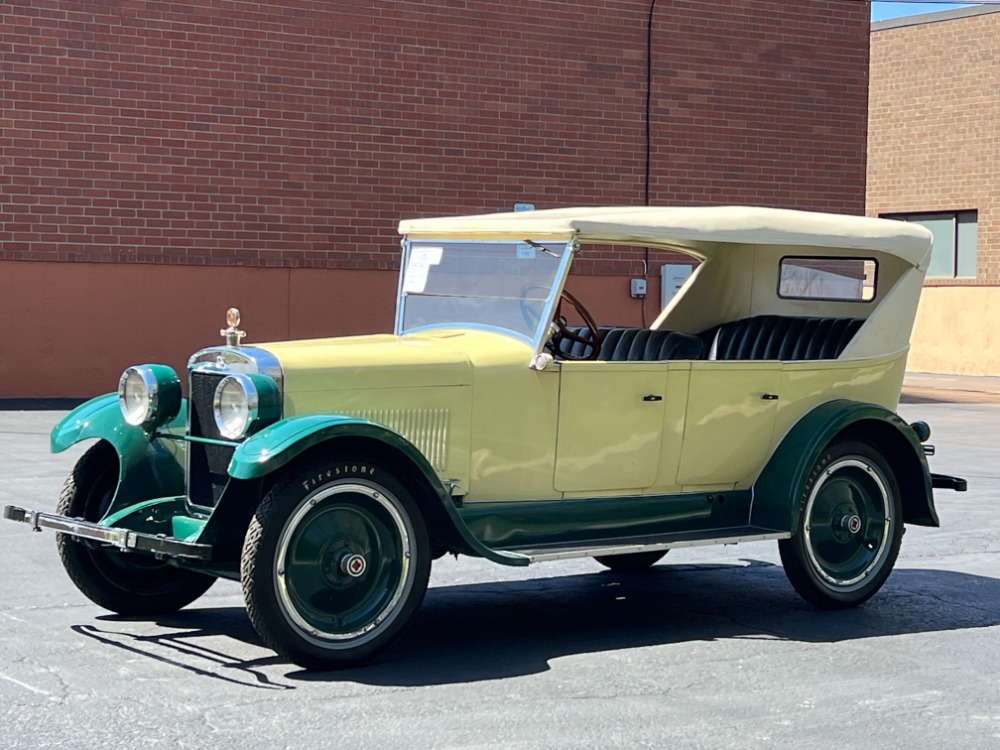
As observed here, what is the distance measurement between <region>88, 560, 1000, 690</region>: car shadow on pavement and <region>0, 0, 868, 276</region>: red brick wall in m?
11.5

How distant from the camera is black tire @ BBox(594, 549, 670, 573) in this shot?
8180mm

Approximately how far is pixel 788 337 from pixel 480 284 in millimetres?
1825

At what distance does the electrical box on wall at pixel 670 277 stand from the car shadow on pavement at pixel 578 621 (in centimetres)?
1284

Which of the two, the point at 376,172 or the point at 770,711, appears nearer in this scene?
the point at 770,711

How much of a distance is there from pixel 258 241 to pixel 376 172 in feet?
6.05

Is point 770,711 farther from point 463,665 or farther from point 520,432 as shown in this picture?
point 520,432

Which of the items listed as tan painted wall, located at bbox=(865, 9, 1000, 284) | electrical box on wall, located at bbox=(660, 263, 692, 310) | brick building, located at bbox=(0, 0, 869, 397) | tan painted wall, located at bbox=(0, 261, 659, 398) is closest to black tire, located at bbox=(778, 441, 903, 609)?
tan painted wall, located at bbox=(0, 261, 659, 398)

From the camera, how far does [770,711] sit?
210 inches

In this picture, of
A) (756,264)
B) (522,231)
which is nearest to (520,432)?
(522,231)

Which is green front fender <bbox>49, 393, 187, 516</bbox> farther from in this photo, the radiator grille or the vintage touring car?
the radiator grille

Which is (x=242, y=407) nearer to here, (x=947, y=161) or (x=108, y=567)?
(x=108, y=567)

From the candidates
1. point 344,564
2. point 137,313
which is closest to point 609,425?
point 344,564

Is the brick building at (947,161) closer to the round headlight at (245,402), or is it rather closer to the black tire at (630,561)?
the black tire at (630,561)

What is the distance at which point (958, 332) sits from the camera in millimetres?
28656
